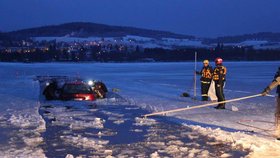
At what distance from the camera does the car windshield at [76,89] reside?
875 inches

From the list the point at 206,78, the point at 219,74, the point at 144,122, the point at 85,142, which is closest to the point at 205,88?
the point at 206,78

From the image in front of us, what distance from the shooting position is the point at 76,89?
22500 mm

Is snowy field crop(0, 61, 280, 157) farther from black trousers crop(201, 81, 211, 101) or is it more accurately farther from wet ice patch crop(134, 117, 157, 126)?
black trousers crop(201, 81, 211, 101)

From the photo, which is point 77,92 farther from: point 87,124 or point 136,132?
point 136,132

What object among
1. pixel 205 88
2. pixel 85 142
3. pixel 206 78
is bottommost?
pixel 85 142

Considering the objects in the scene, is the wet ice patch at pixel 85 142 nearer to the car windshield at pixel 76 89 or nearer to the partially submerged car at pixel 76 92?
the partially submerged car at pixel 76 92

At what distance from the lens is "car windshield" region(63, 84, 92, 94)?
22237 mm

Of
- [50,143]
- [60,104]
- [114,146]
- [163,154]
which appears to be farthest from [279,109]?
[60,104]

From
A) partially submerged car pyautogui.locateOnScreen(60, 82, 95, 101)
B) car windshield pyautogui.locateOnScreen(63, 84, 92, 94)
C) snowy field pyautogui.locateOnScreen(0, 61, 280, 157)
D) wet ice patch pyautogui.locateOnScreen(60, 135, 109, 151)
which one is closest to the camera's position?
snowy field pyautogui.locateOnScreen(0, 61, 280, 157)

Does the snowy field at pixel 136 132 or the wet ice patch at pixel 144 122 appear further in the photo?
the wet ice patch at pixel 144 122

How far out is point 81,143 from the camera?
11.3 m

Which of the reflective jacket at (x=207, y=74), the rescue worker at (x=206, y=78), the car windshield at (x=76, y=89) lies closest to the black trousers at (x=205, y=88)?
the rescue worker at (x=206, y=78)

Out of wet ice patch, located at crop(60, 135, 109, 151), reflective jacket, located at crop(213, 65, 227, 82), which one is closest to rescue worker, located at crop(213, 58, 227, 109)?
reflective jacket, located at crop(213, 65, 227, 82)

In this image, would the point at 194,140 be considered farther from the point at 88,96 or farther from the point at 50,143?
the point at 88,96
